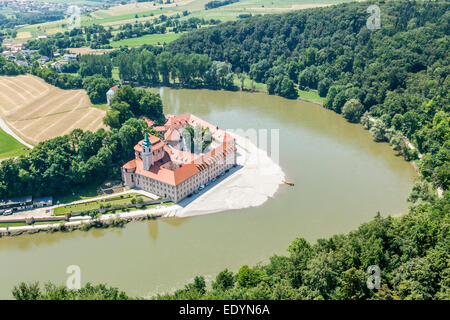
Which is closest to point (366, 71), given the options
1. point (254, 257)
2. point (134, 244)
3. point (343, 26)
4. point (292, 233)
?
point (343, 26)

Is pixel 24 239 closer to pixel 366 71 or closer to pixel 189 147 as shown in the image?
pixel 189 147

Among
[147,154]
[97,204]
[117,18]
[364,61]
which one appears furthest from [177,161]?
[117,18]

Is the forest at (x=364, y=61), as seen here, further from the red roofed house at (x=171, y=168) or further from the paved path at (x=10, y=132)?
the paved path at (x=10, y=132)

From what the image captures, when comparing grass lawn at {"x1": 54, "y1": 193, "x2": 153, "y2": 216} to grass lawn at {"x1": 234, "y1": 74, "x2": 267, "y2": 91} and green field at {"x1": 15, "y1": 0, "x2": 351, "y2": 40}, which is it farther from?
green field at {"x1": 15, "y1": 0, "x2": 351, "y2": 40}

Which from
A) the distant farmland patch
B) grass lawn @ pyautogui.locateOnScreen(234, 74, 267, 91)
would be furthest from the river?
grass lawn @ pyautogui.locateOnScreen(234, 74, 267, 91)

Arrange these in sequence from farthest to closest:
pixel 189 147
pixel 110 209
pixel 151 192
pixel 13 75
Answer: pixel 13 75
pixel 189 147
pixel 151 192
pixel 110 209
